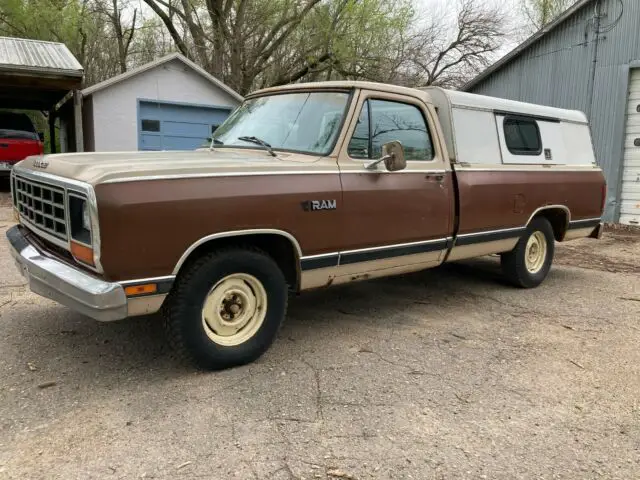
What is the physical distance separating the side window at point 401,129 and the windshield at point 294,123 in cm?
35

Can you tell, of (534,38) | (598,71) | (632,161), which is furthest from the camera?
(534,38)

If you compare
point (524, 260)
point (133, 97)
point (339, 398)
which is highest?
point (133, 97)

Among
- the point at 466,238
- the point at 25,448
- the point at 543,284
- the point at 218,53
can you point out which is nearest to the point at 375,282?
the point at 466,238

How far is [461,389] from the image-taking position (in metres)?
3.55

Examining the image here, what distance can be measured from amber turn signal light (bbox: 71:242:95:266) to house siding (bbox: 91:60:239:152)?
12336 mm

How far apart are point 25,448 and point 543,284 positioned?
566 centimetres

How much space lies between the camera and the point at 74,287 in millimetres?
3125

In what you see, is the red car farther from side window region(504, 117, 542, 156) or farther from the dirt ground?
side window region(504, 117, 542, 156)

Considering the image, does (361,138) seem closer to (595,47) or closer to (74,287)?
(74,287)

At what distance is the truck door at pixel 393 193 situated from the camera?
13.6 ft

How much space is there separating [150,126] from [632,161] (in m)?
12.0

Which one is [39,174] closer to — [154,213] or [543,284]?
[154,213]

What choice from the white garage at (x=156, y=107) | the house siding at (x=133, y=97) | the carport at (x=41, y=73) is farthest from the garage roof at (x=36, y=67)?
the house siding at (x=133, y=97)

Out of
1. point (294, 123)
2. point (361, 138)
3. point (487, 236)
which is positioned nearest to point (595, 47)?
point (487, 236)
